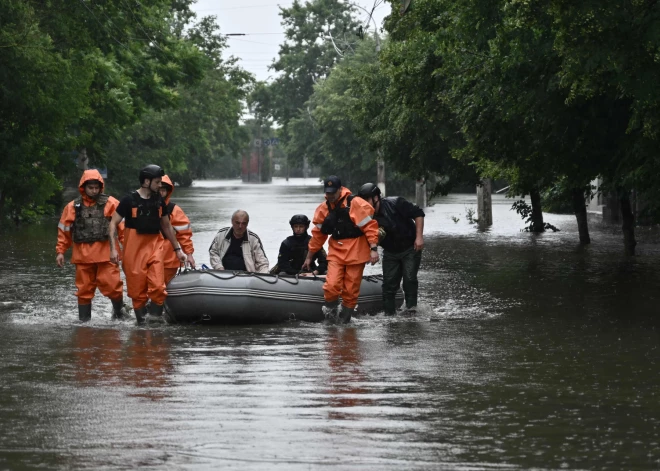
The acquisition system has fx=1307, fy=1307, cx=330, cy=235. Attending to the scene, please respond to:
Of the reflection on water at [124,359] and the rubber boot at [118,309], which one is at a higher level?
the rubber boot at [118,309]

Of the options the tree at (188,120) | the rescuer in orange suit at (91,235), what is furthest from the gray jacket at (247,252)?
the tree at (188,120)

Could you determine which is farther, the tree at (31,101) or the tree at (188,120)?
the tree at (188,120)

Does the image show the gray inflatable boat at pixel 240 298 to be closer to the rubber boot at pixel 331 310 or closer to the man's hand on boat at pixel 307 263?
the rubber boot at pixel 331 310

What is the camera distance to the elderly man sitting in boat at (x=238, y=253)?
48.6ft

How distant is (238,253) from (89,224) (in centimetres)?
183

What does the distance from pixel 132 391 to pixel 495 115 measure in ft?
33.1

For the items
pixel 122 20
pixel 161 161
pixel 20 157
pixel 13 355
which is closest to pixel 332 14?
pixel 161 161

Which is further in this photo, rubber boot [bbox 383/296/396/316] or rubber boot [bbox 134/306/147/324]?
rubber boot [bbox 383/296/396/316]

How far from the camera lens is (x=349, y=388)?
937 cm

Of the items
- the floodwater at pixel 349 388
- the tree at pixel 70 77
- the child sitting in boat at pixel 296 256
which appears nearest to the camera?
the floodwater at pixel 349 388

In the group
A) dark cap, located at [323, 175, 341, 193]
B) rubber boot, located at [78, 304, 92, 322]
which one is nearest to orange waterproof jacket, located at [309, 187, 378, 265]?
dark cap, located at [323, 175, 341, 193]

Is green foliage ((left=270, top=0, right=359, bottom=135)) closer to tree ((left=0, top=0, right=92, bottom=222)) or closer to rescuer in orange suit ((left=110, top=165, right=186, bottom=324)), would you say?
tree ((left=0, top=0, right=92, bottom=222))

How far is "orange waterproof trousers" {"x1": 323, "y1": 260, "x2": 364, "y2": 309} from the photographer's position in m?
13.9

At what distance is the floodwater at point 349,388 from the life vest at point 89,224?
3.11 ft
